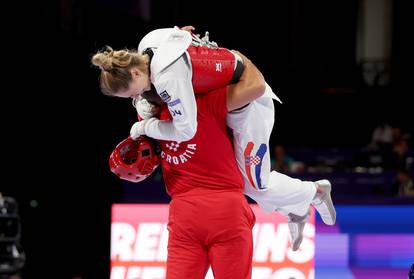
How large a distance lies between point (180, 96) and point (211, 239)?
0.67 meters

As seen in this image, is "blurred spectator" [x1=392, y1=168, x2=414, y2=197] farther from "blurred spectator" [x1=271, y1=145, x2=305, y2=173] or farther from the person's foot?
the person's foot

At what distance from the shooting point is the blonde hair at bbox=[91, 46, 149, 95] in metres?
3.30

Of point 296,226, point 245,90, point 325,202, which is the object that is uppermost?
point 245,90

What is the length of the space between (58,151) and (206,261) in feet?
21.0

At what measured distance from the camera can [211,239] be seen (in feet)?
11.6

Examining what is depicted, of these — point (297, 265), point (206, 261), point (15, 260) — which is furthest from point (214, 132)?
point (15, 260)

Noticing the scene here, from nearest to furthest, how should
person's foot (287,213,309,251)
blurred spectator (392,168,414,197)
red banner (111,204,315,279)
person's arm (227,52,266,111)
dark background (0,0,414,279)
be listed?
person's arm (227,52,266,111), person's foot (287,213,309,251), red banner (111,204,315,279), blurred spectator (392,168,414,197), dark background (0,0,414,279)

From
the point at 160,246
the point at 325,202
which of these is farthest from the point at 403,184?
the point at 325,202

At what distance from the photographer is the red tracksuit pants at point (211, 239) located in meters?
3.49

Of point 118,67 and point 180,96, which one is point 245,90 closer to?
point 180,96

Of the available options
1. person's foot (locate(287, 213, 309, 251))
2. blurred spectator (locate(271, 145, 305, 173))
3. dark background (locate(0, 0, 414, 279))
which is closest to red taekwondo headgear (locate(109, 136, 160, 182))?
person's foot (locate(287, 213, 309, 251))

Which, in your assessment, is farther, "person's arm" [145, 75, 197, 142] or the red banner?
the red banner

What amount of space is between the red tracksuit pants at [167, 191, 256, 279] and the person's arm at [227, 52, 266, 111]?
407 mm

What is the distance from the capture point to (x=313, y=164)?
961 centimetres
